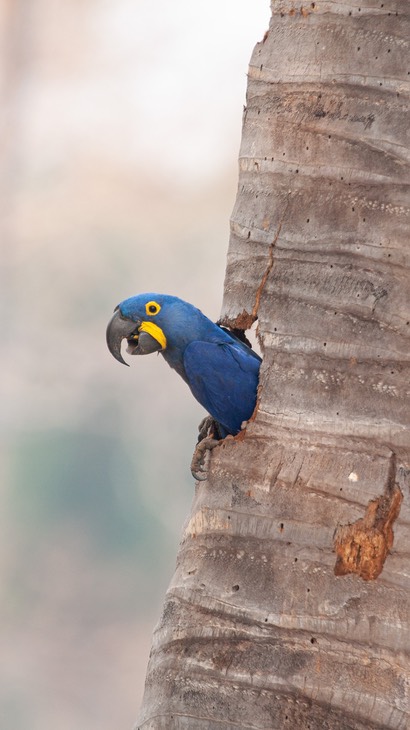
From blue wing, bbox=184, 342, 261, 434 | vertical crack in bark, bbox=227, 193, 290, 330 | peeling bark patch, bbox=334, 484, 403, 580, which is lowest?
peeling bark patch, bbox=334, 484, 403, 580

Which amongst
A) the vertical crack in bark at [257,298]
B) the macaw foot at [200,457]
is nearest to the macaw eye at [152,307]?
the vertical crack in bark at [257,298]

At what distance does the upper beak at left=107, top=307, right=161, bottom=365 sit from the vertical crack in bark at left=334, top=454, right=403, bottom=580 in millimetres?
1200

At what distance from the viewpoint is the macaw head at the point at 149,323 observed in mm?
3781

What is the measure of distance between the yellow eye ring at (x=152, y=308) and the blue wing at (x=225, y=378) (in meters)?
0.19

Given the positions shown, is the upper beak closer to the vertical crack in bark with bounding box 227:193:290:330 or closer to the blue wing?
the blue wing

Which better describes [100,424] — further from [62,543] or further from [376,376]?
[376,376]


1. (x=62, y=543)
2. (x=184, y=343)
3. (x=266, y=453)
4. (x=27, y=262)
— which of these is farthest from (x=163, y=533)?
(x=266, y=453)

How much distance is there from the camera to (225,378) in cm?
368

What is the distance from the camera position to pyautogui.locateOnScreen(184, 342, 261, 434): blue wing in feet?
12.1

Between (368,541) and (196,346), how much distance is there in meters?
1.13

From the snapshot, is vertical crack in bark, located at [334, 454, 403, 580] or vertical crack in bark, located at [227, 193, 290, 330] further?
vertical crack in bark, located at [227, 193, 290, 330]

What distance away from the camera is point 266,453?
316 cm

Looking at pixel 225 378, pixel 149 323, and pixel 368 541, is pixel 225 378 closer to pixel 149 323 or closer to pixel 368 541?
pixel 149 323

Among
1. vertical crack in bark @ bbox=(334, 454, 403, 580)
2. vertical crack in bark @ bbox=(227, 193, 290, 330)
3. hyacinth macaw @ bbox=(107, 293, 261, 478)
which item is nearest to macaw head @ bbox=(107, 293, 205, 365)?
hyacinth macaw @ bbox=(107, 293, 261, 478)
